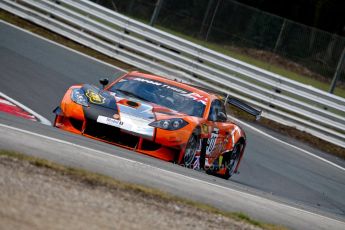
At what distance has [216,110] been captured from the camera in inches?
493

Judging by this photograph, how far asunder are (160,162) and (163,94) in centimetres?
198

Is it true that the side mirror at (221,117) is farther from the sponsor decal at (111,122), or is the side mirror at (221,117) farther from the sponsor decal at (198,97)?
the sponsor decal at (111,122)

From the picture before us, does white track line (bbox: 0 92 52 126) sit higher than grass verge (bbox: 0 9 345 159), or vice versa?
grass verge (bbox: 0 9 345 159)

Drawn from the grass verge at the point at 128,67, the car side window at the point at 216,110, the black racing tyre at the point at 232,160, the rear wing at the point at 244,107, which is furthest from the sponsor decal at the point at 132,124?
the grass verge at the point at 128,67

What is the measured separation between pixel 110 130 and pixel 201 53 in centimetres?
978

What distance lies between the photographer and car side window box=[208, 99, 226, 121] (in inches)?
480

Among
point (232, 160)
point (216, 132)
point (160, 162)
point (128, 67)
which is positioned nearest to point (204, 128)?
point (216, 132)

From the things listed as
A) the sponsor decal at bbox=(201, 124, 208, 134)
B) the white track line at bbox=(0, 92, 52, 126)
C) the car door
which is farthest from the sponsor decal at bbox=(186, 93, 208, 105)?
the white track line at bbox=(0, 92, 52, 126)

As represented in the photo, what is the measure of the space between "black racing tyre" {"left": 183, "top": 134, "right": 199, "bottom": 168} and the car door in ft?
1.17

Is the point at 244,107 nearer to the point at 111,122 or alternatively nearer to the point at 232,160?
the point at 232,160

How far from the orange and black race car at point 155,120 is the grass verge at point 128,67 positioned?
231 inches

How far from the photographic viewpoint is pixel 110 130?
11.0m

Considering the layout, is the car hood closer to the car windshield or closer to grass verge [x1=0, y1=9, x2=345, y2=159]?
the car windshield

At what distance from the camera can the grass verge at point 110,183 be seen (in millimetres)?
7203
